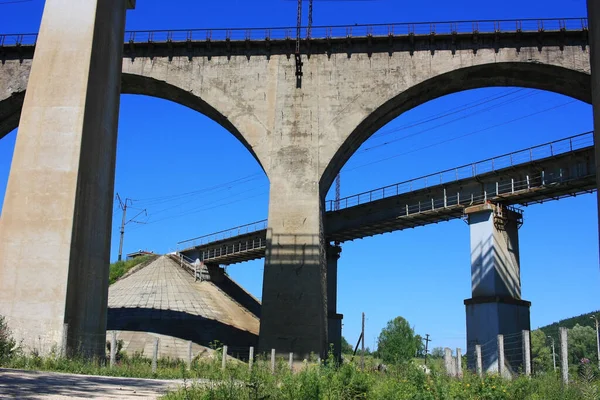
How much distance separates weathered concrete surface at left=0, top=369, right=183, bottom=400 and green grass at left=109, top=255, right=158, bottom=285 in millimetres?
44408

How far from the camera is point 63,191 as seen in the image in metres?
14.9

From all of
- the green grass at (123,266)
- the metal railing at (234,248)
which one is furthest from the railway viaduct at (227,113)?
the green grass at (123,266)

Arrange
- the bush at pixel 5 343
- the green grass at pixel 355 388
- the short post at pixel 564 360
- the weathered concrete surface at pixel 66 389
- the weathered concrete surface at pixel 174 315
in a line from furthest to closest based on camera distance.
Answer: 1. the weathered concrete surface at pixel 174 315
2. the bush at pixel 5 343
3. the short post at pixel 564 360
4. the green grass at pixel 355 388
5. the weathered concrete surface at pixel 66 389

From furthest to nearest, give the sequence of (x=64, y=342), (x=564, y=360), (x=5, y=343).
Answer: (x=64, y=342), (x=5, y=343), (x=564, y=360)

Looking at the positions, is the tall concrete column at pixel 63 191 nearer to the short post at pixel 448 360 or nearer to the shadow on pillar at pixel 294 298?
the shadow on pillar at pixel 294 298

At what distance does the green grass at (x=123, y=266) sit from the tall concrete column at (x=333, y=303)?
23.1 metres

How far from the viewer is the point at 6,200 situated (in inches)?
594

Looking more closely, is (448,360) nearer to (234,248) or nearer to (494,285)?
(494,285)

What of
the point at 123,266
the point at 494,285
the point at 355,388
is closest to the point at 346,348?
the point at 123,266

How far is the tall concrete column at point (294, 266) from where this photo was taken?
2125cm

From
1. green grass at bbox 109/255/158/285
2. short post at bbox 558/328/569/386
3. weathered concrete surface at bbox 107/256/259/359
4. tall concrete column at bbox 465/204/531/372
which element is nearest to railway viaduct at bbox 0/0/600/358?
tall concrete column at bbox 465/204/531/372

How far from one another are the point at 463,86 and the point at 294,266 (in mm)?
9545

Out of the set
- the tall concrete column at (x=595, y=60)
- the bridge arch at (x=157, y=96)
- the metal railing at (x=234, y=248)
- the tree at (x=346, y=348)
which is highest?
the bridge arch at (x=157, y=96)

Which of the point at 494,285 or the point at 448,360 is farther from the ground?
the point at 494,285
